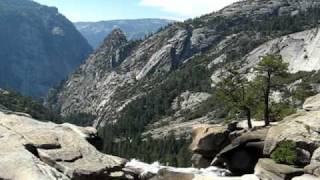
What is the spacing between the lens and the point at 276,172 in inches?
2248

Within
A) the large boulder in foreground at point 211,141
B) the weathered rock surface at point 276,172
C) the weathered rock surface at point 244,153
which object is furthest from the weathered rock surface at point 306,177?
the large boulder in foreground at point 211,141

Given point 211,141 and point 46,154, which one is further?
point 211,141

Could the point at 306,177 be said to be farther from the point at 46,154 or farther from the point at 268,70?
the point at 268,70

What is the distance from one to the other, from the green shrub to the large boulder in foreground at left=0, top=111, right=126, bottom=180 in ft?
68.9

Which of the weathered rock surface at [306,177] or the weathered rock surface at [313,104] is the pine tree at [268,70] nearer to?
the weathered rock surface at [313,104]

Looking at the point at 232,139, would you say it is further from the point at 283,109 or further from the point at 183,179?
the point at 183,179

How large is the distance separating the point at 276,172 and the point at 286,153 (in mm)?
3208

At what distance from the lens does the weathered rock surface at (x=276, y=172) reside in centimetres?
5650

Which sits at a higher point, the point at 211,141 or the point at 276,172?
the point at 276,172

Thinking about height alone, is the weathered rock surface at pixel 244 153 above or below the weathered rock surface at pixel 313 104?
below

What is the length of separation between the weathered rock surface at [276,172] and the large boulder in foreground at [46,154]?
1759 cm

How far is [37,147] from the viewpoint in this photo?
43.1 meters

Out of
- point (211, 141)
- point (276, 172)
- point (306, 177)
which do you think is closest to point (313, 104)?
point (211, 141)

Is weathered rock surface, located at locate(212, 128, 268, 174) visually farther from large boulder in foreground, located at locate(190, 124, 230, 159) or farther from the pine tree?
the pine tree
